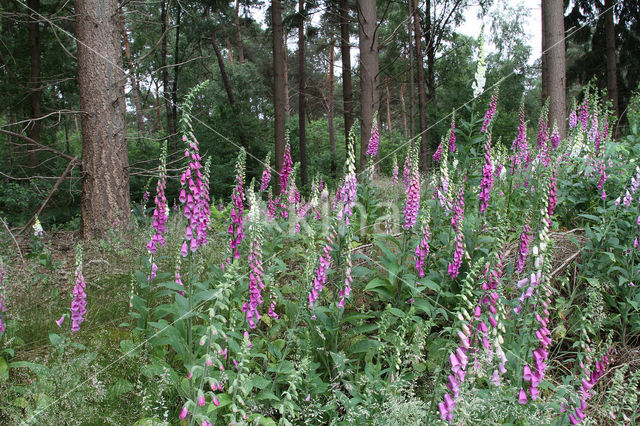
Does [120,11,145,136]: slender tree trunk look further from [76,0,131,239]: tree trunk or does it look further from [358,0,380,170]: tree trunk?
[358,0,380,170]: tree trunk

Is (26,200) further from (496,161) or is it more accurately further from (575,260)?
(575,260)

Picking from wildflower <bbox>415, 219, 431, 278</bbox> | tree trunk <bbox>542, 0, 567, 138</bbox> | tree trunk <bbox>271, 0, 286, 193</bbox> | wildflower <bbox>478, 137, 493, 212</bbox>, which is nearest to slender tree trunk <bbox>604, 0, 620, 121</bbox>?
tree trunk <bbox>542, 0, 567, 138</bbox>

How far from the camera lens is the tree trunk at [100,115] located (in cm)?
590

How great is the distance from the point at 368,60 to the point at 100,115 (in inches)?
257

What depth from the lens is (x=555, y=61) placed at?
27.6 ft

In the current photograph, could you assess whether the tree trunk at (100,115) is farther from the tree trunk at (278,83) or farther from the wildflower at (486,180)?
the tree trunk at (278,83)

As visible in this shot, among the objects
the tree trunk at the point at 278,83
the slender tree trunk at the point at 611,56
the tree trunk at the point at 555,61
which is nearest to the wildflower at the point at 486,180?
the tree trunk at the point at 555,61

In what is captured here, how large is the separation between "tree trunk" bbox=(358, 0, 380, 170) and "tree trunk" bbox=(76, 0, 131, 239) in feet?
18.5

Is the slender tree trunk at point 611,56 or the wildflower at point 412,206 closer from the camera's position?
the wildflower at point 412,206

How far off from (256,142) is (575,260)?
1417 centimetres

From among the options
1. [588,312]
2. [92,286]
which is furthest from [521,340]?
[92,286]

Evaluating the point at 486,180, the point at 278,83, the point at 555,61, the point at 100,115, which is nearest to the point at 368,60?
the point at 278,83

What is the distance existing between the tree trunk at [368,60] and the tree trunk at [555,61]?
3.72 meters

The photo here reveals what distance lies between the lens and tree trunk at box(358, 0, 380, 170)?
1005cm
